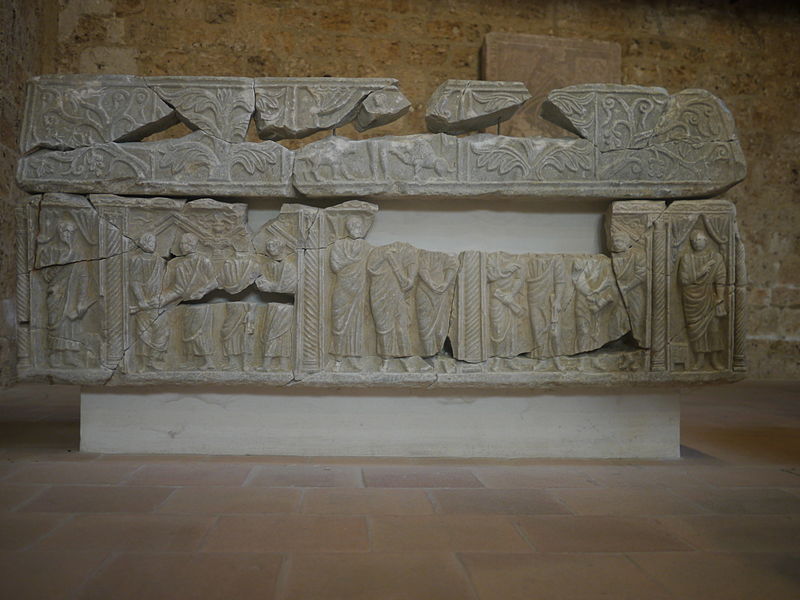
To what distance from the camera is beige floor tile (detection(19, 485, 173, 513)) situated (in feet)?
9.70

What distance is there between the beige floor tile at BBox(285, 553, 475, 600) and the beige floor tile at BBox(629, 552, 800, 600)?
2.49 feet

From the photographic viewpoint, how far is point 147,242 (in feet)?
13.0

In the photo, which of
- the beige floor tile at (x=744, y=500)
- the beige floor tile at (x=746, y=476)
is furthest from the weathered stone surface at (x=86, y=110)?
the beige floor tile at (x=746, y=476)

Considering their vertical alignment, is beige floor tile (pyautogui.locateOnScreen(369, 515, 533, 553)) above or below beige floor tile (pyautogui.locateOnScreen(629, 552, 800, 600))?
below

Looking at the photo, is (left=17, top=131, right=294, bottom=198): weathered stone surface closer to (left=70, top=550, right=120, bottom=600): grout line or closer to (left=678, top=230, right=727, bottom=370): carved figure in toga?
(left=70, top=550, right=120, bottom=600): grout line

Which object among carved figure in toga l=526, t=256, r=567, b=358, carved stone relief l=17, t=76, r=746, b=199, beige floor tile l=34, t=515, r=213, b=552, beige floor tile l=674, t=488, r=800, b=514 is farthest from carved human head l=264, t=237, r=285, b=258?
beige floor tile l=674, t=488, r=800, b=514

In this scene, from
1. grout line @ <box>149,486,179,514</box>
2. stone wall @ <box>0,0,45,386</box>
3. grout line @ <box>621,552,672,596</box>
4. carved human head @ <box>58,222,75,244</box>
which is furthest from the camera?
stone wall @ <box>0,0,45,386</box>

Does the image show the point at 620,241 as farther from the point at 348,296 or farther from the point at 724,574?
the point at 724,574

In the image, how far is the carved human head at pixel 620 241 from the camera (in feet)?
13.3

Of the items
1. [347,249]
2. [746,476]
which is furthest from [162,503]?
[746,476]

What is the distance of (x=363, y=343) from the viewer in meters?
4.03

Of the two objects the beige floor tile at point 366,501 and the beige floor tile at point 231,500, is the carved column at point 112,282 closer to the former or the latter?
the beige floor tile at point 231,500

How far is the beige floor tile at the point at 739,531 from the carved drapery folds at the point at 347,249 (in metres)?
1.22

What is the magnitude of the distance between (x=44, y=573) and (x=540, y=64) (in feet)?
23.0
